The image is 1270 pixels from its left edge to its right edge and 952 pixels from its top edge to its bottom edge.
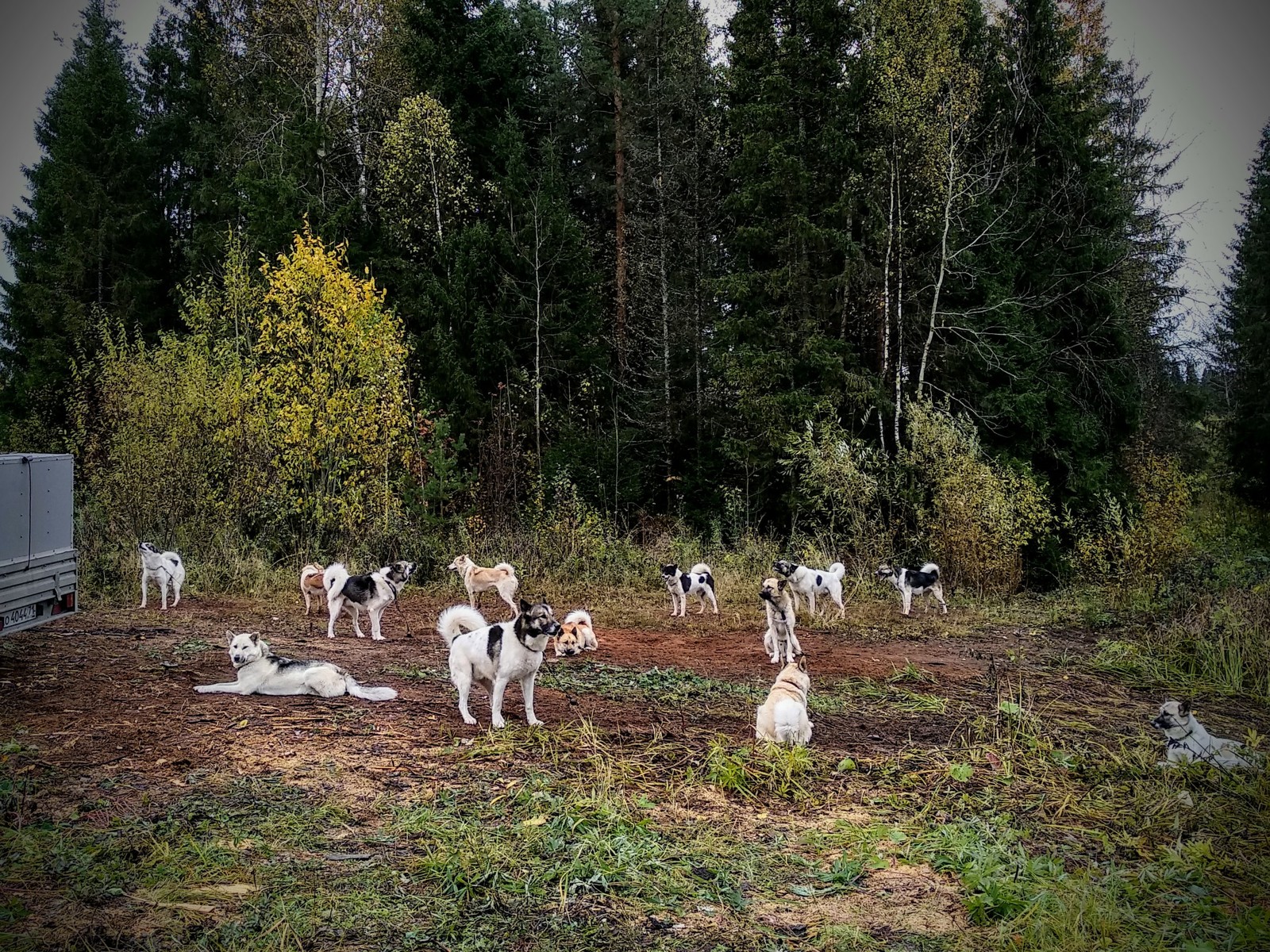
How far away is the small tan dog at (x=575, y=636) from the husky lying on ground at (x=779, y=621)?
207cm

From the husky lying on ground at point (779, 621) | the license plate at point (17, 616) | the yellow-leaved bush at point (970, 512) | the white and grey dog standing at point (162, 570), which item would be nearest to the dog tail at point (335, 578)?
the white and grey dog standing at point (162, 570)

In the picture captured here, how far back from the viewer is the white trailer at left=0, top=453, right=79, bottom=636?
712cm

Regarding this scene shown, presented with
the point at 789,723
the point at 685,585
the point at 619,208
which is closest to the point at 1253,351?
the point at 619,208

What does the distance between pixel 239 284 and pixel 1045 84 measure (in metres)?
19.0

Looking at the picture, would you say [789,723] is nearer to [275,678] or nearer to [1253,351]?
[275,678]

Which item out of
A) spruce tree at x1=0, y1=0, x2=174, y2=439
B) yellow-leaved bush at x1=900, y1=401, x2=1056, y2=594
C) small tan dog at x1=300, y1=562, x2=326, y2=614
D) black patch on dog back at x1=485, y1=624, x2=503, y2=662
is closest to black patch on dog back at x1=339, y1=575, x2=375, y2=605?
small tan dog at x1=300, y1=562, x2=326, y2=614

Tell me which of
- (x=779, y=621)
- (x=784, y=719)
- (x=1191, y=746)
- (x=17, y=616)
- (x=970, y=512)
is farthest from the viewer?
(x=970, y=512)

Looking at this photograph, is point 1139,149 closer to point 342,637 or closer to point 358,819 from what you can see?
point 342,637

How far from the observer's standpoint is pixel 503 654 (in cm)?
627

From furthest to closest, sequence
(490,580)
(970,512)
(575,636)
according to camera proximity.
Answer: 1. (970,512)
2. (490,580)
3. (575,636)

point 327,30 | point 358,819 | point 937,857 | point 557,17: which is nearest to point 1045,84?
point 557,17

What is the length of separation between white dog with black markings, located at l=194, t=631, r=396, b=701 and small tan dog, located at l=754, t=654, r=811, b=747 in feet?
10.3

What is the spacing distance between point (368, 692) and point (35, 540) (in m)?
3.37

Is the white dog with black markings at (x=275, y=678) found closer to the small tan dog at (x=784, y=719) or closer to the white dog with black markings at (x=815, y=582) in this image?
the small tan dog at (x=784, y=719)
